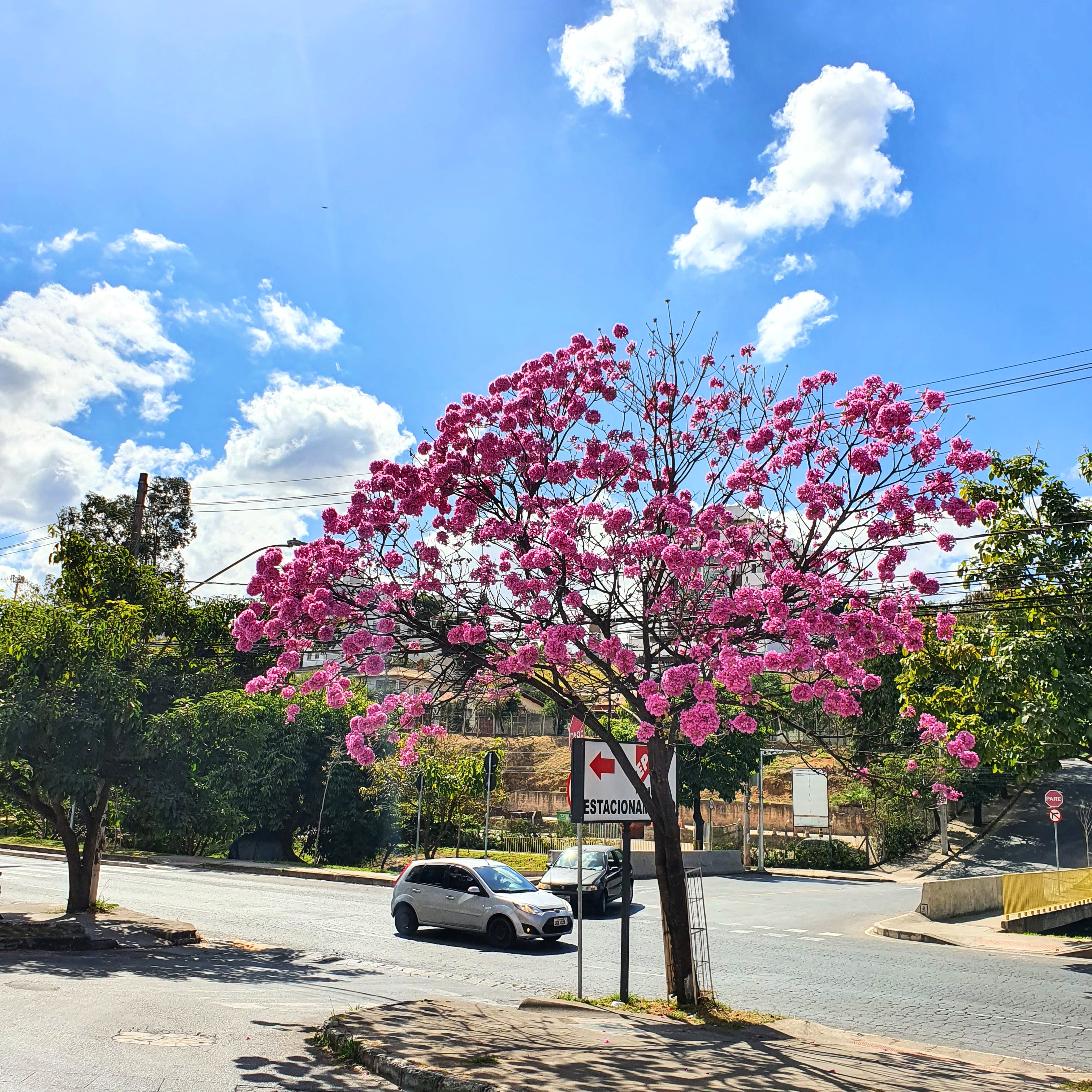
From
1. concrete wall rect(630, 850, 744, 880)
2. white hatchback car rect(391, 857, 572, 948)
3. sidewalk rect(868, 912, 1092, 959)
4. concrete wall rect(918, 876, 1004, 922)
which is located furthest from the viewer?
concrete wall rect(630, 850, 744, 880)

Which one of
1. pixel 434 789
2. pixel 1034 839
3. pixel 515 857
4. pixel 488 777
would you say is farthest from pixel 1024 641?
pixel 1034 839

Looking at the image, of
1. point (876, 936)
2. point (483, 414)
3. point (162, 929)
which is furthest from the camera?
point (876, 936)

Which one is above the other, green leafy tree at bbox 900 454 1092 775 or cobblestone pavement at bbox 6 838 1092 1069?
green leafy tree at bbox 900 454 1092 775

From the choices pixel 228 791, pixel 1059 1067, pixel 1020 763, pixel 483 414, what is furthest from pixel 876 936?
A: pixel 483 414

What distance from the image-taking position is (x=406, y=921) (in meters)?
17.0

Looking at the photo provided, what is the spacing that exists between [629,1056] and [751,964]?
7.94m

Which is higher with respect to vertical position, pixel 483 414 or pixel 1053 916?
pixel 483 414

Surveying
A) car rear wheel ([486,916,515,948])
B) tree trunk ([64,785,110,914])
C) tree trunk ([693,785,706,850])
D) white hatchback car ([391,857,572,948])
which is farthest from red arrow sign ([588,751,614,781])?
tree trunk ([693,785,706,850])

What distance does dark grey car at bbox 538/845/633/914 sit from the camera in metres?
21.2

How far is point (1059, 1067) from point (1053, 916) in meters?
14.6

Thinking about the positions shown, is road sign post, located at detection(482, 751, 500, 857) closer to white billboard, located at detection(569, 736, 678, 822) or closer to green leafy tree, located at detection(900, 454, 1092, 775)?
green leafy tree, located at detection(900, 454, 1092, 775)

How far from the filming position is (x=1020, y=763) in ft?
51.9

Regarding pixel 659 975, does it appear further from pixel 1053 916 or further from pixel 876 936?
pixel 1053 916

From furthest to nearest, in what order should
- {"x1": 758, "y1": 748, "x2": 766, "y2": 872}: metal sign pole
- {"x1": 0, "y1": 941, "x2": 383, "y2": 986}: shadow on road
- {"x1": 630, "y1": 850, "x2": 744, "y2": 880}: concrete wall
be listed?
{"x1": 758, "y1": 748, "x2": 766, "y2": 872}: metal sign pole, {"x1": 630, "y1": 850, "x2": 744, "y2": 880}: concrete wall, {"x1": 0, "y1": 941, "x2": 383, "y2": 986}: shadow on road
